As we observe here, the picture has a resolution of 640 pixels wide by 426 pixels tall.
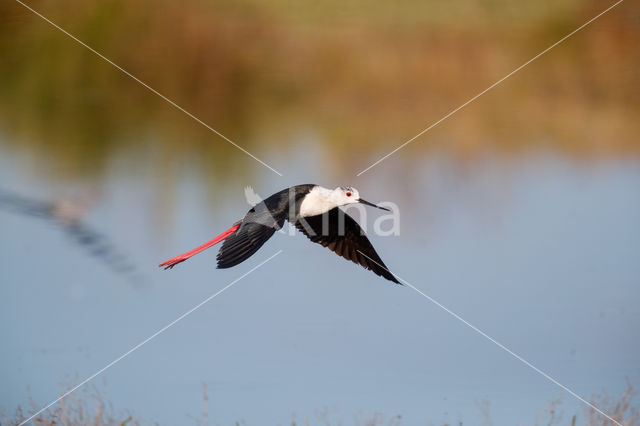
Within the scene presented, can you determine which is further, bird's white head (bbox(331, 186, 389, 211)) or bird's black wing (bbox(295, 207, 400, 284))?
bird's black wing (bbox(295, 207, 400, 284))

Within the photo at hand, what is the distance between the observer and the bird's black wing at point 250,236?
3.22m

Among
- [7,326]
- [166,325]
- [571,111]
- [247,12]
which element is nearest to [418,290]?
[166,325]

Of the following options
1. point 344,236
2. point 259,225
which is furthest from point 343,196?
point 259,225

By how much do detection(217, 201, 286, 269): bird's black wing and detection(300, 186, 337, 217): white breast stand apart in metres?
0.17

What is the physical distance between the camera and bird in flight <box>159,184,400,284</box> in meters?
3.35

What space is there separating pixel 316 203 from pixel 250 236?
0.57 meters

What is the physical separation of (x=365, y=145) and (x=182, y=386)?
303 cm

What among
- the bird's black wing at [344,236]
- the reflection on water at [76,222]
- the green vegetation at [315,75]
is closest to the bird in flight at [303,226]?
the bird's black wing at [344,236]

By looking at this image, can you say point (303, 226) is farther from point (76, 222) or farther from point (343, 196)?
point (76, 222)

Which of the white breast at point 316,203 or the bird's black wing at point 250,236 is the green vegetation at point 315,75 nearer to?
the white breast at point 316,203

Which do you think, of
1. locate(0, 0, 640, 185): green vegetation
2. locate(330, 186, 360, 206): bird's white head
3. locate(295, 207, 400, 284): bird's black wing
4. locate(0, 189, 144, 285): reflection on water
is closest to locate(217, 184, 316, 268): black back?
locate(330, 186, 360, 206): bird's white head

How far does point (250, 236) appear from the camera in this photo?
11.1 ft

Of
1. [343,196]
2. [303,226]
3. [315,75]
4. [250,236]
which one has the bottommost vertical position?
[250,236]

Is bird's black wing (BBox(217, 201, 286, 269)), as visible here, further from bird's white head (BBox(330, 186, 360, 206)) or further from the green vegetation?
the green vegetation
